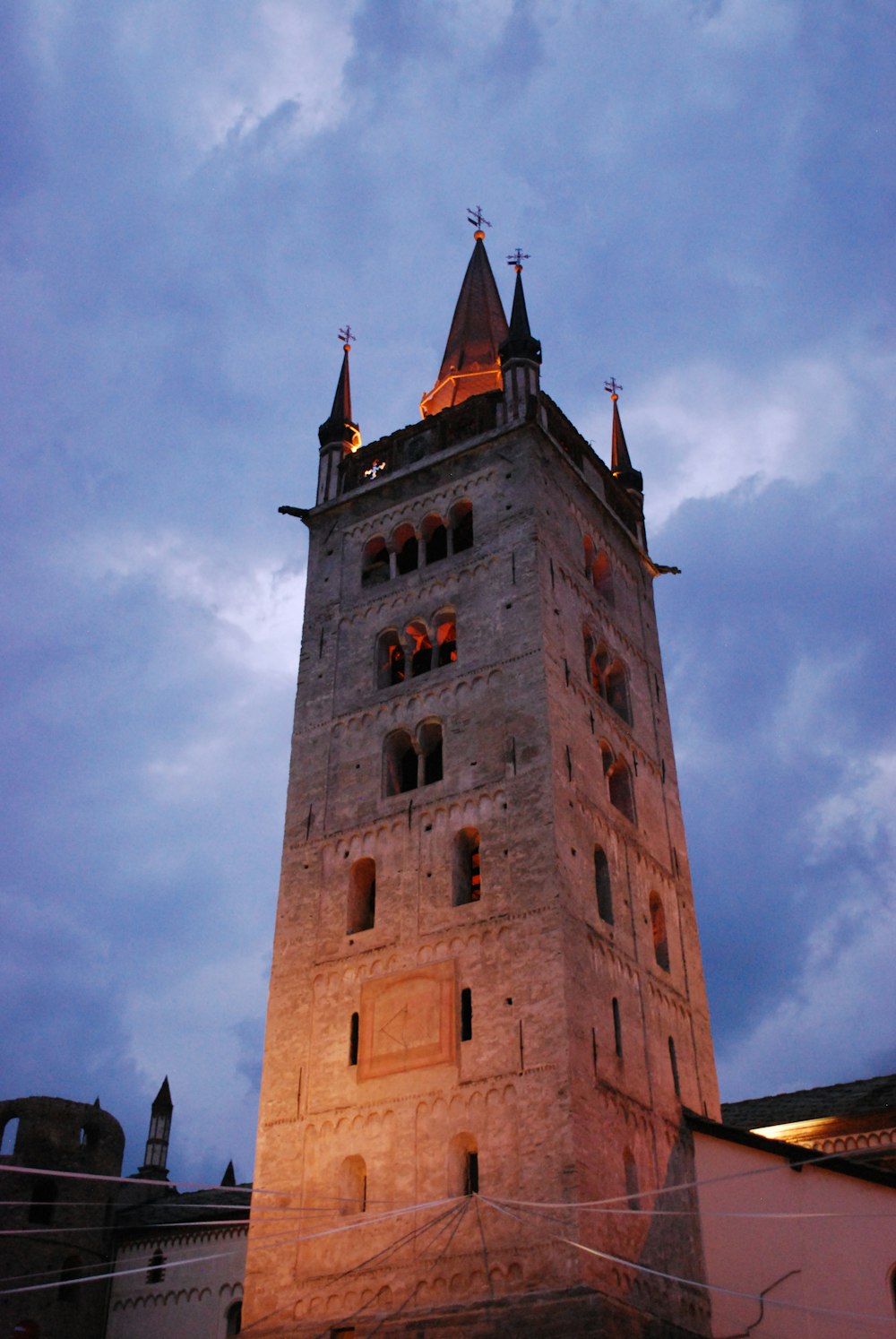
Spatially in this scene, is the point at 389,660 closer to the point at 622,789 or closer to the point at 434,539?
the point at 434,539

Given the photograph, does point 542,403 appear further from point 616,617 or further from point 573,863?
point 573,863

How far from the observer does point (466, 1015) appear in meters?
23.3

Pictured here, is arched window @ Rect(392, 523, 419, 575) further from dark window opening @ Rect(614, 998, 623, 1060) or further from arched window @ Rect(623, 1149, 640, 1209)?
arched window @ Rect(623, 1149, 640, 1209)

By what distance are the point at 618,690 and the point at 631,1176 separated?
12.0 m

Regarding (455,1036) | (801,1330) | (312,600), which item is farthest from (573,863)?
(312,600)

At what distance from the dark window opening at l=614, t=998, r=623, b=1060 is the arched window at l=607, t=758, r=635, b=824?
17.1 feet

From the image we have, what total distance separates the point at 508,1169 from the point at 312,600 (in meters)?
15.5

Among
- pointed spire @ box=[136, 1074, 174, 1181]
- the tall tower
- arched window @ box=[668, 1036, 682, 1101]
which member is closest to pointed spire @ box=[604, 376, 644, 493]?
the tall tower

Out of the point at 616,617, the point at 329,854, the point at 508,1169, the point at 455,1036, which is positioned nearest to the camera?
the point at 508,1169

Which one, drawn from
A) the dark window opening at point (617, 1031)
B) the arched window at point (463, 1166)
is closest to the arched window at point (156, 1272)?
the arched window at point (463, 1166)

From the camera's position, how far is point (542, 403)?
32375mm

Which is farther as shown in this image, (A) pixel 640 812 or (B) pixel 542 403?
(B) pixel 542 403

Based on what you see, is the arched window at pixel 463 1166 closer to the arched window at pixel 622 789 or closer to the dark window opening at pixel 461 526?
the arched window at pixel 622 789

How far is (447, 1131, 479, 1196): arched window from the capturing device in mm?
21750
